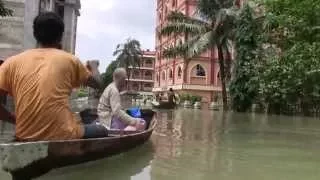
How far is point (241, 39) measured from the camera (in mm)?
35000

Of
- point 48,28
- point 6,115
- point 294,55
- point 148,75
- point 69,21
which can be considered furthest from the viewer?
point 148,75

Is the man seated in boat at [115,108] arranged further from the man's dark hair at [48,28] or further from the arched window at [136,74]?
the arched window at [136,74]

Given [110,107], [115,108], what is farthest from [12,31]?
[115,108]

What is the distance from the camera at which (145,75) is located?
110m

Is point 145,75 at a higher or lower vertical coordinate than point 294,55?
higher

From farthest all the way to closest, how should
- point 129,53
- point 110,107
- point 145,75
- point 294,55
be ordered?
point 145,75
point 129,53
point 294,55
point 110,107

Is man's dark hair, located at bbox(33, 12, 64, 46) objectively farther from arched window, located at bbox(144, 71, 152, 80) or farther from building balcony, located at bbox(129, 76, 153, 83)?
arched window, located at bbox(144, 71, 152, 80)

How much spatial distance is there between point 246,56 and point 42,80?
30.1m

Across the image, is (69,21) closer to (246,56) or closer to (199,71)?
(199,71)

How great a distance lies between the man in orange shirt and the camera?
568cm

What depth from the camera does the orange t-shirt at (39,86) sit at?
5.68m

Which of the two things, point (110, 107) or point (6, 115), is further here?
point (110, 107)

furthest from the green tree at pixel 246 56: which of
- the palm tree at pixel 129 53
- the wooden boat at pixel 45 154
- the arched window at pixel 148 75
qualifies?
the arched window at pixel 148 75

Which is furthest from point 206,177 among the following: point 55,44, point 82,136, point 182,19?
point 182,19
